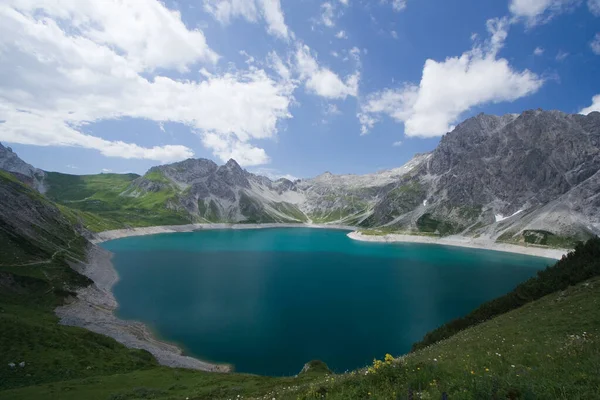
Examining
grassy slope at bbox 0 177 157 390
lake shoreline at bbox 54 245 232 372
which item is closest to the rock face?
grassy slope at bbox 0 177 157 390

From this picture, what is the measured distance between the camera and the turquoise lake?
50.2m

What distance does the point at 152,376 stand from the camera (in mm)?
33188

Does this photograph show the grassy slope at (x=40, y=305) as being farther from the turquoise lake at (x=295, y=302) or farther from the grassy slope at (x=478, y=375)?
the turquoise lake at (x=295, y=302)

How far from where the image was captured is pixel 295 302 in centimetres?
7300

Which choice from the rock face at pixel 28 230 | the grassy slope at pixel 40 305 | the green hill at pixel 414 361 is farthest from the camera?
the rock face at pixel 28 230

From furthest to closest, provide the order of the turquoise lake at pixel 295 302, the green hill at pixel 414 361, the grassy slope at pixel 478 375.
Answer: the turquoise lake at pixel 295 302
the green hill at pixel 414 361
the grassy slope at pixel 478 375

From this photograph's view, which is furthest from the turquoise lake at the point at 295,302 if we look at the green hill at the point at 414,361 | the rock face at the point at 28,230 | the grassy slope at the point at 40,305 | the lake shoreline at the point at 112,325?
the rock face at the point at 28,230

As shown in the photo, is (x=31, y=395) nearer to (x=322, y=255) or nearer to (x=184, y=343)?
(x=184, y=343)

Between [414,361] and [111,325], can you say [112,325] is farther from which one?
[414,361]

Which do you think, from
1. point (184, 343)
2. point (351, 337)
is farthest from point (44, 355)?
point (351, 337)

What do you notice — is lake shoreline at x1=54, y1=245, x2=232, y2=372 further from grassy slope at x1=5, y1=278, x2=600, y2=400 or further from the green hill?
grassy slope at x1=5, y1=278, x2=600, y2=400

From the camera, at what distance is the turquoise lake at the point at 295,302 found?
165 ft

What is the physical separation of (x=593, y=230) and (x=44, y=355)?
783 ft

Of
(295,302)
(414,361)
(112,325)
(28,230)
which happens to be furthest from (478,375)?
(28,230)
